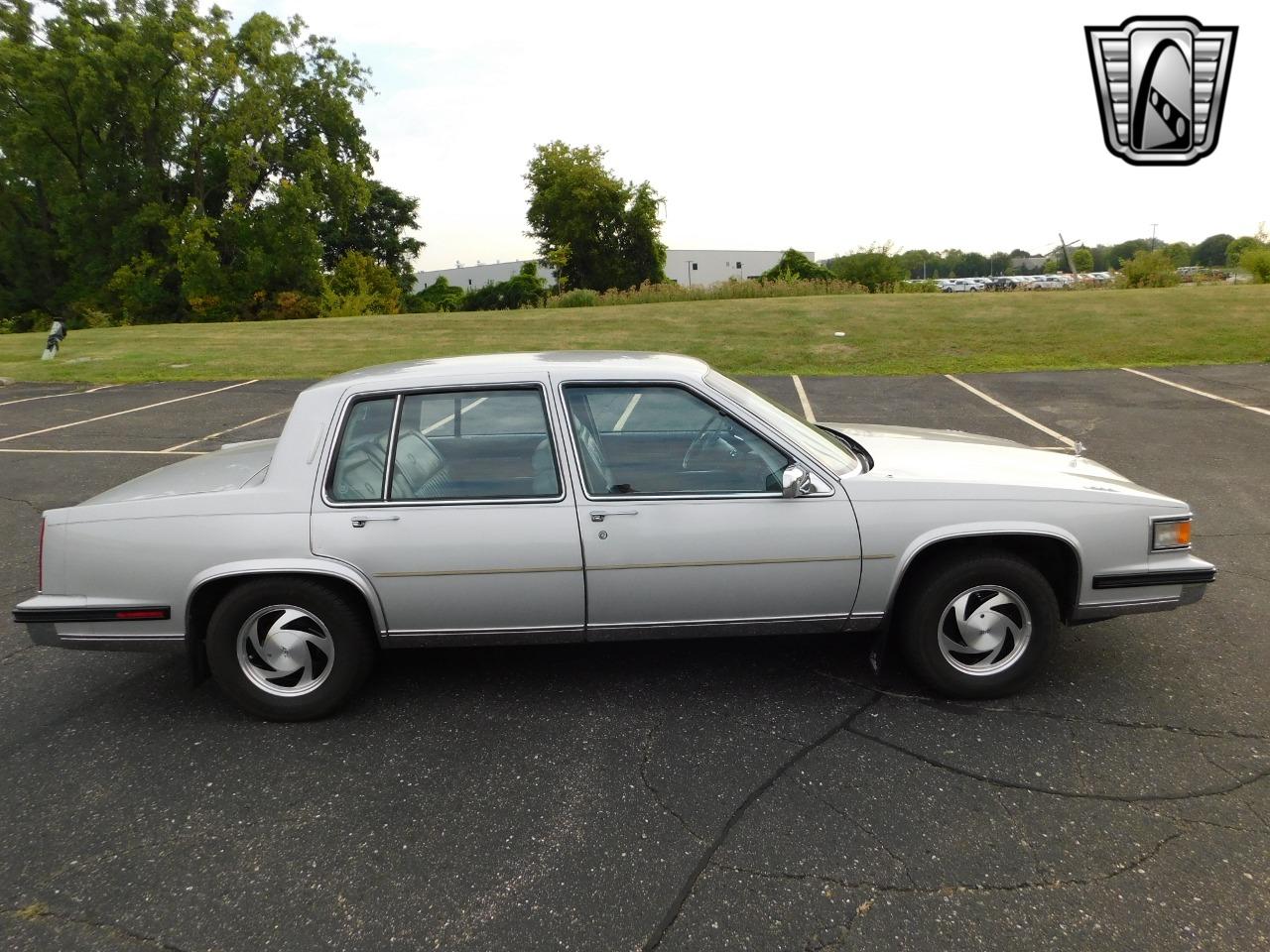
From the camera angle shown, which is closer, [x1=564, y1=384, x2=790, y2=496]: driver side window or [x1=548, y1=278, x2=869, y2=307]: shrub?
[x1=564, y1=384, x2=790, y2=496]: driver side window

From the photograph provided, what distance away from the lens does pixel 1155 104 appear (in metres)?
9.61

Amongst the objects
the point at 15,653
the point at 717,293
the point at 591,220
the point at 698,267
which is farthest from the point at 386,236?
the point at 15,653

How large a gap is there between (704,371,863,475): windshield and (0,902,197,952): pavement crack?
108 inches

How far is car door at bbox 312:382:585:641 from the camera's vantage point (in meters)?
3.53

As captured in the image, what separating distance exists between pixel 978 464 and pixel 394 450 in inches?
102

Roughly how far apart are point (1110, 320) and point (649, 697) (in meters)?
19.1

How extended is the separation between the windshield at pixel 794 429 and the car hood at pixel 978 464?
0.46 feet

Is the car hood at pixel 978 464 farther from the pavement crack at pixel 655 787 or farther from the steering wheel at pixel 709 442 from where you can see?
the pavement crack at pixel 655 787

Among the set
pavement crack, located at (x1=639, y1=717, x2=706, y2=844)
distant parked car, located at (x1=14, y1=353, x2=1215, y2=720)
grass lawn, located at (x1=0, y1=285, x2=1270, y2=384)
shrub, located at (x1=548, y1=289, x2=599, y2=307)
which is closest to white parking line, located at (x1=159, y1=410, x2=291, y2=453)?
grass lawn, located at (x1=0, y1=285, x2=1270, y2=384)

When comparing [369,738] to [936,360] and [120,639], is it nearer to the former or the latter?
[120,639]

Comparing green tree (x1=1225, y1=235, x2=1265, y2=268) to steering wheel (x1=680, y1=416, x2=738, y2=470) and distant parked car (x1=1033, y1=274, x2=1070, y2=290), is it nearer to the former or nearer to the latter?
distant parked car (x1=1033, y1=274, x2=1070, y2=290)

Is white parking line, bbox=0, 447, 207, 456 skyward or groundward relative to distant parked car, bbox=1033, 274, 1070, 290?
groundward

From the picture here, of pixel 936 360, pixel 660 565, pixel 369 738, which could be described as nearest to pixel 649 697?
pixel 660 565

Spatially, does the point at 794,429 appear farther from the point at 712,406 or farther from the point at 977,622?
the point at 977,622
